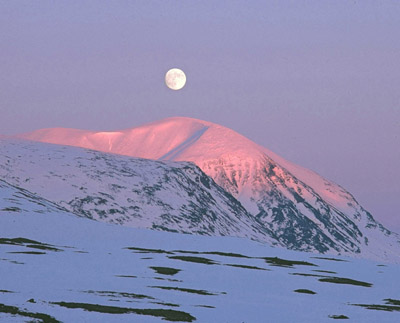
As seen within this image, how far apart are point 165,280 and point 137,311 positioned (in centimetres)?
2124

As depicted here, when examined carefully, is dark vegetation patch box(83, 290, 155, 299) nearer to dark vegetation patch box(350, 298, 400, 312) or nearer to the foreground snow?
the foreground snow

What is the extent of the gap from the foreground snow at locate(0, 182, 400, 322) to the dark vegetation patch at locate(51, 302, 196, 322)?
0.23 ft

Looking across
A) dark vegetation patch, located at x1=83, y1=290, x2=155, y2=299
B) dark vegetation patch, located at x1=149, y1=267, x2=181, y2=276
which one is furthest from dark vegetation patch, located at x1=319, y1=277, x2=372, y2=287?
dark vegetation patch, located at x1=83, y1=290, x2=155, y2=299

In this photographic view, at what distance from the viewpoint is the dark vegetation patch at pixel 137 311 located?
165 ft

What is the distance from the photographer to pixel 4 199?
150 m

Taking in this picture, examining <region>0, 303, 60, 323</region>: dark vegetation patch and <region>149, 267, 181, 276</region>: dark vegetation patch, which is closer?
<region>0, 303, 60, 323</region>: dark vegetation patch

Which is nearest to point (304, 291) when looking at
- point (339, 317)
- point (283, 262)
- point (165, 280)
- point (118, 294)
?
point (165, 280)

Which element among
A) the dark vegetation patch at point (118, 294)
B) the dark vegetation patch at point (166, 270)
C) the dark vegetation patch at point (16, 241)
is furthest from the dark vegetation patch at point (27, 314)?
the dark vegetation patch at point (16, 241)

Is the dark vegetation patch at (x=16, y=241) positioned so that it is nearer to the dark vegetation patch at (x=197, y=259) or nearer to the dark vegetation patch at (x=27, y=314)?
the dark vegetation patch at (x=197, y=259)

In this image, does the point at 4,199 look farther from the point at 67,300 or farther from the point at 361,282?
the point at 67,300

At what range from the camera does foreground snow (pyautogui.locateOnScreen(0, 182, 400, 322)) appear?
52.5m

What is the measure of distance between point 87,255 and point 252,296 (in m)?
26.1

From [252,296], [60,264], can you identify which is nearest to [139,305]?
[252,296]

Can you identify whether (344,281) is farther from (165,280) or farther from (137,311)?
(137,311)
